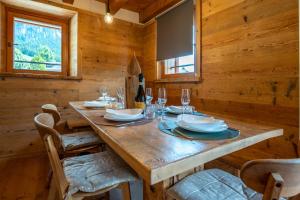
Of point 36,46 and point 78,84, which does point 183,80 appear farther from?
point 36,46

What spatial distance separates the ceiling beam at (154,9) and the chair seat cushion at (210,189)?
2.25m

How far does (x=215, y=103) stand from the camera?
1.97m

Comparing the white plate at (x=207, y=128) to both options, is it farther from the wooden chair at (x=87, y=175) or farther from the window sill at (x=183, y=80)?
the window sill at (x=183, y=80)

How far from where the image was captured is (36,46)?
2.41m

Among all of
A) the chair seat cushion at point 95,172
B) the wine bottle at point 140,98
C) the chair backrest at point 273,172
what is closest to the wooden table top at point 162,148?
the chair backrest at point 273,172

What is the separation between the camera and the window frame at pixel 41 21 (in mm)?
2246

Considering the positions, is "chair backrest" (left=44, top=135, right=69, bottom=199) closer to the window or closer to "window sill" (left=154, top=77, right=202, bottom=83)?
"window sill" (left=154, top=77, right=202, bottom=83)

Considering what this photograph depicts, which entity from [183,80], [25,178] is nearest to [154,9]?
[183,80]

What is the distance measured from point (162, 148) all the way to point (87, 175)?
509 millimetres

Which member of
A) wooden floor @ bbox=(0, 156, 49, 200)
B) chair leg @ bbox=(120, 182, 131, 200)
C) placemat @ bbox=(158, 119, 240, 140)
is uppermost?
placemat @ bbox=(158, 119, 240, 140)

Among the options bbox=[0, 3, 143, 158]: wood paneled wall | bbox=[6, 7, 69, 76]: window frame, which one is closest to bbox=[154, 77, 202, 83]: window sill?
bbox=[0, 3, 143, 158]: wood paneled wall

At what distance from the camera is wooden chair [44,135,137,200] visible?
0.80m

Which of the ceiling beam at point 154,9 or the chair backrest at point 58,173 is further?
the ceiling beam at point 154,9

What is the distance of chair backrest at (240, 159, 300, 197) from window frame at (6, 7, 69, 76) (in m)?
2.70
